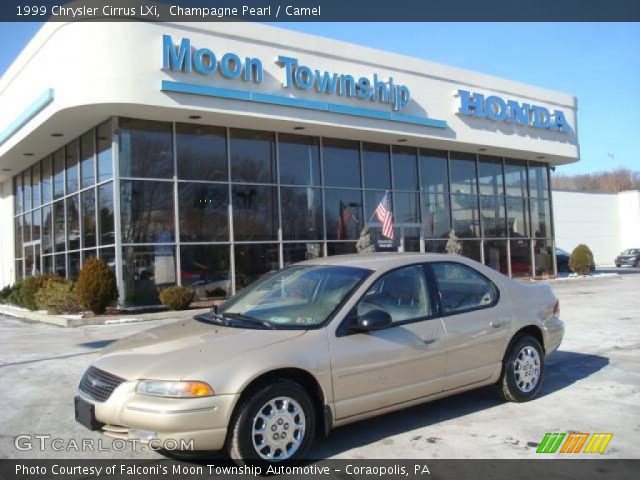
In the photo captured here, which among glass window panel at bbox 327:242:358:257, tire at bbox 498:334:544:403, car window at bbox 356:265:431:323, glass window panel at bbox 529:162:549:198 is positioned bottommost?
tire at bbox 498:334:544:403

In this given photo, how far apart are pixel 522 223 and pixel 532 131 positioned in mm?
4027

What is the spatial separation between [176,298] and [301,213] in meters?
5.39

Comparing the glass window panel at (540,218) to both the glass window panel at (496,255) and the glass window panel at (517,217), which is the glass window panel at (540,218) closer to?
the glass window panel at (517,217)

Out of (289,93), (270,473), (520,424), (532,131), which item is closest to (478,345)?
(520,424)

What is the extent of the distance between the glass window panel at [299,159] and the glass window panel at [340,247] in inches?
82.0

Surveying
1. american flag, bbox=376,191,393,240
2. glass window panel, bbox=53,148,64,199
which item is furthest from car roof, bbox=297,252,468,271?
glass window panel, bbox=53,148,64,199

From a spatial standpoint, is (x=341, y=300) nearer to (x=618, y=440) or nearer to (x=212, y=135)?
(x=618, y=440)

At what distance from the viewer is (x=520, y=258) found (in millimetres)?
25531

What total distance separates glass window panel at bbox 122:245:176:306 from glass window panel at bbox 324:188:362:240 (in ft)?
18.1

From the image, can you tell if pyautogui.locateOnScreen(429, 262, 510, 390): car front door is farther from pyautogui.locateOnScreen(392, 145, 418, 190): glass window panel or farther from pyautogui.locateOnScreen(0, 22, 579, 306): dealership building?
pyautogui.locateOnScreen(392, 145, 418, 190): glass window panel

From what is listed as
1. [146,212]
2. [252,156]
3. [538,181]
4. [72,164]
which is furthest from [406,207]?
[72,164]

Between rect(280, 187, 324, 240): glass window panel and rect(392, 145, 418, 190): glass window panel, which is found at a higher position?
rect(392, 145, 418, 190): glass window panel

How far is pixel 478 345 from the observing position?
547cm

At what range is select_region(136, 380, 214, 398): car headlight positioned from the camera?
13.0ft
